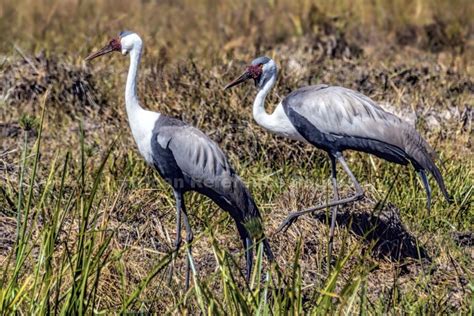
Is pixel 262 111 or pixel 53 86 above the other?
pixel 262 111

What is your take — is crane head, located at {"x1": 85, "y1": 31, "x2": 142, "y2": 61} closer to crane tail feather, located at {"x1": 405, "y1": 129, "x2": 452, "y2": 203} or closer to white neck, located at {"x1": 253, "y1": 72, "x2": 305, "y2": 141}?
white neck, located at {"x1": 253, "y1": 72, "x2": 305, "y2": 141}

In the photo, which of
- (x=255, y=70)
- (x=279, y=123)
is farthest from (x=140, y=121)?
(x=255, y=70)

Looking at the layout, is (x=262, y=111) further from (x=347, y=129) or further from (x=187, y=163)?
(x=187, y=163)

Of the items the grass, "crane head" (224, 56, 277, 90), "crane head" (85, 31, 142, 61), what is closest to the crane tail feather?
the grass

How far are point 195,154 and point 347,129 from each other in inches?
36.4

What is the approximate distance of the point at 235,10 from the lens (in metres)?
11.1

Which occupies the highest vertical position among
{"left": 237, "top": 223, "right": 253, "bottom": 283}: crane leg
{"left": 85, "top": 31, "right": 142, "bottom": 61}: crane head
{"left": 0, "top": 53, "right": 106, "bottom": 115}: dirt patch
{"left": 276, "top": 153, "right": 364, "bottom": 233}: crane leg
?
{"left": 85, "top": 31, "right": 142, "bottom": 61}: crane head

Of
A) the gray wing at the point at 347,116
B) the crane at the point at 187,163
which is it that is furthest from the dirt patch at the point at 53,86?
the crane at the point at 187,163

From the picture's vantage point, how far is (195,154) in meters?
5.25

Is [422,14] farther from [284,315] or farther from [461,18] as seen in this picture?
[284,315]

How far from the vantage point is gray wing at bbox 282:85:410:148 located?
5.68 m

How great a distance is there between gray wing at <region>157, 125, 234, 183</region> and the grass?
0.98 ft

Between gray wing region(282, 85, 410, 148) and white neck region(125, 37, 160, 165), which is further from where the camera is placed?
gray wing region(282, 85, 410, 148)

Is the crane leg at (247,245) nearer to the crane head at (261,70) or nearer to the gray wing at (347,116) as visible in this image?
the gray wing at (347,116)
